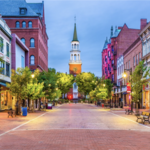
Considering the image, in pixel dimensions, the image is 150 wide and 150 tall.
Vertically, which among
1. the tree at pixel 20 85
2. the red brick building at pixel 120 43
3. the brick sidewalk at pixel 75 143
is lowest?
the brick sidewalk at pixel 75 143

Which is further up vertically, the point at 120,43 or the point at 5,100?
the point at 120,43

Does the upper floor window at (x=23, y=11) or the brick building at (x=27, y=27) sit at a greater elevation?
the upper floor window at (x=23, y=11)

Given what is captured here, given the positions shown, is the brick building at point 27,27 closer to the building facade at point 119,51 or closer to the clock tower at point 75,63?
the building facade at point 119,51

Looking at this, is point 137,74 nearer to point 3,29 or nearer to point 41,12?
point 3,29

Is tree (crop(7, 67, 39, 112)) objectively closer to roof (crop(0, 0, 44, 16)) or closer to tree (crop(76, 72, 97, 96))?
roof (crop(0, 0, 44, 16))

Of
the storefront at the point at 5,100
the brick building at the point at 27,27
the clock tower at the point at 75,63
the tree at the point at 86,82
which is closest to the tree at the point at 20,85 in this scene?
the storefront at the point at 5,100

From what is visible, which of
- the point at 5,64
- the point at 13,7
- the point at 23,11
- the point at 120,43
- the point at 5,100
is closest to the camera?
the point at 5,64

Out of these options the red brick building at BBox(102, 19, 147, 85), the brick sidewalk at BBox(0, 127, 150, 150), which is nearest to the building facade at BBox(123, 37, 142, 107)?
the red brick building at BBox(102, 19, 147, 85)

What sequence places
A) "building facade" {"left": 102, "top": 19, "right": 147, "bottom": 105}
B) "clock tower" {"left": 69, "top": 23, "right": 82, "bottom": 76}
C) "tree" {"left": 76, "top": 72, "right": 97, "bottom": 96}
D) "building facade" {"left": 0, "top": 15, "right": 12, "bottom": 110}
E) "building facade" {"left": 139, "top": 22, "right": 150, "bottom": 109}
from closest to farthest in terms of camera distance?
"building facade" {"left": 0, "top": 15, "right": 12, "bottom": 110} < "building facade" {"left": 139, "top": 22, "right": 150, "bottom": 109} < "building facade" {"left": 102, "top": 19, "right": 147, "bottom": 105} < "tree" {"left": 76, "top": 72, "right": 97, "bottom": 96} < "clock tower" {"left": 69, "top": 23, "right": 82, "bottom": 76}

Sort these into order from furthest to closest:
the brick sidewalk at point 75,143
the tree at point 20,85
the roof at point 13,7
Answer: the roof at point 13,7 → the tree at point 20,85 → the brick sidewalk at point 75,143

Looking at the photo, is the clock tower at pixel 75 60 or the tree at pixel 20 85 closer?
the tree at pixel 20 85

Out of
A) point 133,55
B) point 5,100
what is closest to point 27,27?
point 5,100

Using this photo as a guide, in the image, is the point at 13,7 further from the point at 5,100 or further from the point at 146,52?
the point at 146,52

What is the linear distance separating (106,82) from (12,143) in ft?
159
